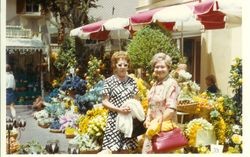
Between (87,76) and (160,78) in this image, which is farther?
(87,76)

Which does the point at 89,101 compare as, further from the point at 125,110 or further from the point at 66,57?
the point at 66,57

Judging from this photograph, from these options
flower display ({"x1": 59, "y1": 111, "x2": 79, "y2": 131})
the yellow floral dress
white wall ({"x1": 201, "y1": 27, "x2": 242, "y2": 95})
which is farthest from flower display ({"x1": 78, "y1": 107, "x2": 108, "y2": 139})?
white wall ({"x1": 201, "y1": 27, "x2": 242, "y2": 95})

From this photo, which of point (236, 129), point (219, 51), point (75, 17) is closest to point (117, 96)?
point (236, 129)

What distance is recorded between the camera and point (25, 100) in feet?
30.5

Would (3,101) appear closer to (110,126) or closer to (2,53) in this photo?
(2,53)

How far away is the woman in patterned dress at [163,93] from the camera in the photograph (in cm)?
348

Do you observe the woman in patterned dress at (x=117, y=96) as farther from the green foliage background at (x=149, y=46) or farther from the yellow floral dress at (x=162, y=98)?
the green foliage background at (x=149, y=46)

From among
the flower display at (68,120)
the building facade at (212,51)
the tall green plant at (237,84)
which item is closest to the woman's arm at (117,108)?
the tall green plant at (237,84)

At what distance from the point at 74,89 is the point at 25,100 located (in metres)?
1.63

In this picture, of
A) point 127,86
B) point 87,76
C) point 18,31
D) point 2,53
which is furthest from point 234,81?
point 18,31

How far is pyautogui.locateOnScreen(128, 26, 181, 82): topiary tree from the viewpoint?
6.93 m

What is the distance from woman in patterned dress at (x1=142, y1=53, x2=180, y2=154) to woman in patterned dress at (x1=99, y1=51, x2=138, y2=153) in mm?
308

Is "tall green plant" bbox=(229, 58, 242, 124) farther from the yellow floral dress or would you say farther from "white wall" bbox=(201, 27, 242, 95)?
"white wall" bbox=(201, 27, 242, 95)

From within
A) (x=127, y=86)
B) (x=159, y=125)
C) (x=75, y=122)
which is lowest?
(x=75, y=122)
